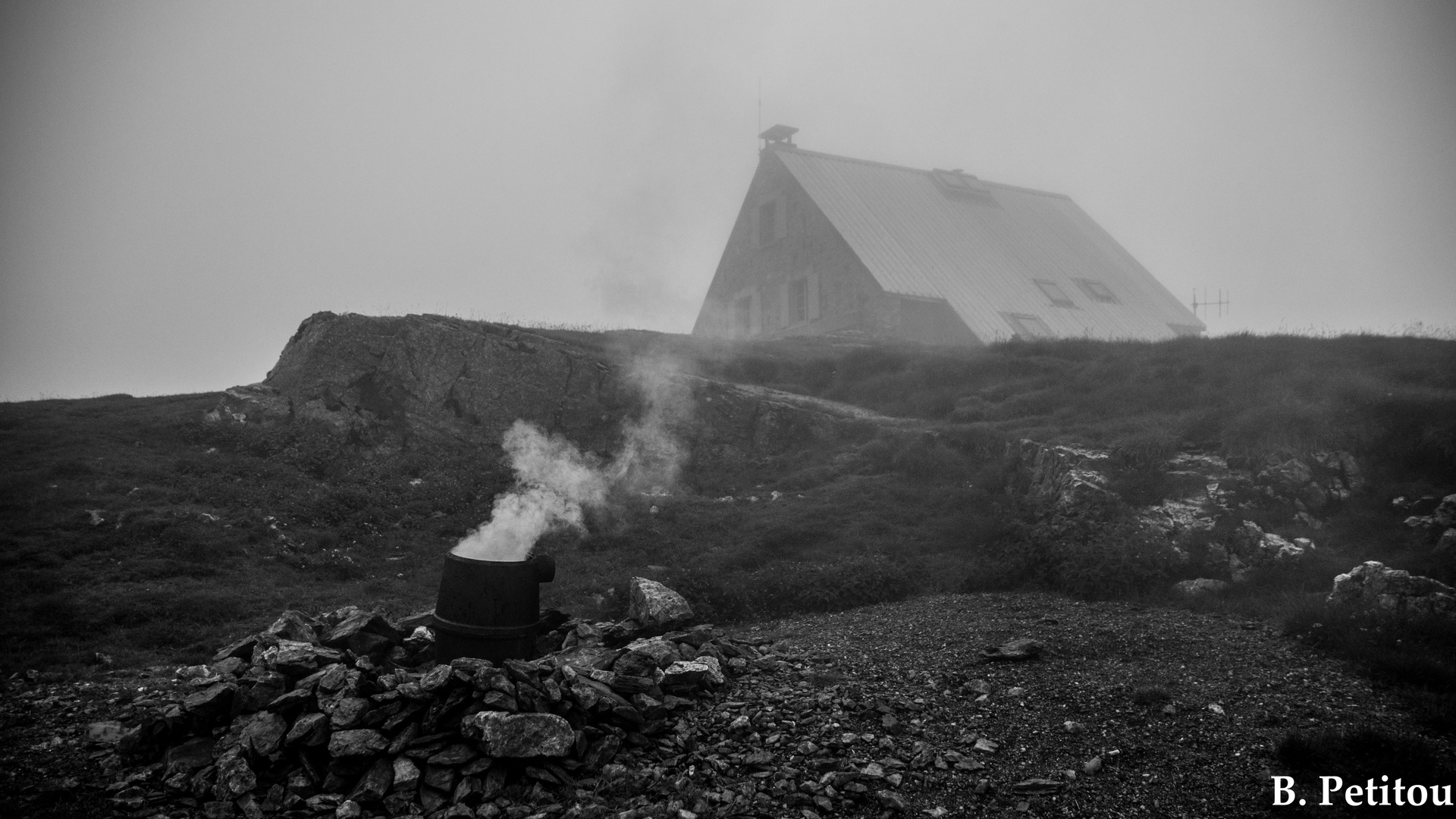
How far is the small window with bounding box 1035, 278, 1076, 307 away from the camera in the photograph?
3434cm

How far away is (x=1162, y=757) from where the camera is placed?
8.26 metres

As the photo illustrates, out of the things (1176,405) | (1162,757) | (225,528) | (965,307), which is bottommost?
(1162,757)

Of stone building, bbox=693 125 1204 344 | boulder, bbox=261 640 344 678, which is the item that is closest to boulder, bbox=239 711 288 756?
boulder, bbox=261 640 344 678

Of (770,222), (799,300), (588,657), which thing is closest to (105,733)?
(588,657)

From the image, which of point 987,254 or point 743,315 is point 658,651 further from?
point 987,254

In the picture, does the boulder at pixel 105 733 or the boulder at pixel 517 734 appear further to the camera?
the boulder at pixel 105 733

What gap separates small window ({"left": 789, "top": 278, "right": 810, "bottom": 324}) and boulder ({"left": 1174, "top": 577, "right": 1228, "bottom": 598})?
72.4 ft

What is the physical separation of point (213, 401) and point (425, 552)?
7.89m

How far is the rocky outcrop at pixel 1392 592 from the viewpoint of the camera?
10297mm

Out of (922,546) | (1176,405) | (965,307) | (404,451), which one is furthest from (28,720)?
(965,307)

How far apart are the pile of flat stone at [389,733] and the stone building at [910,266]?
22.7 metres

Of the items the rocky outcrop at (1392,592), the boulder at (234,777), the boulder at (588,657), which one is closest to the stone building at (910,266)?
the rocky outcrop at (1392,592)

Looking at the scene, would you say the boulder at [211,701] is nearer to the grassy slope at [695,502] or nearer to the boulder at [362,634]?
the boulder at [362,634]

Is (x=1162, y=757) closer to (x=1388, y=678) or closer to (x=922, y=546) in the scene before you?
(x=1388, y=678)
